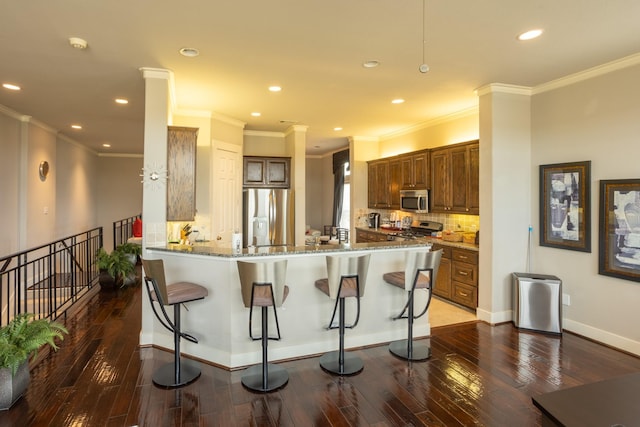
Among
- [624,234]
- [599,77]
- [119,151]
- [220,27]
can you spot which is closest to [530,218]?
[624,234]

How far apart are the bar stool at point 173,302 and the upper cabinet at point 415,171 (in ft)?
13.3

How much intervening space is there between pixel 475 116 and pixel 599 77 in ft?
5.28

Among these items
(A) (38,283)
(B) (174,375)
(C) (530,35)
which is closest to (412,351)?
(B) (174,375)

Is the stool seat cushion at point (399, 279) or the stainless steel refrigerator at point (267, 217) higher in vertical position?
the stainless steel refrigerator at point (267, 217)

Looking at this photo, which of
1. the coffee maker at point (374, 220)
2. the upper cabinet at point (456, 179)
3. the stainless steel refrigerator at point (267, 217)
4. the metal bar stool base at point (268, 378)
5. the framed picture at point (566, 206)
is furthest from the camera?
the coffee maker at point (374, 220)

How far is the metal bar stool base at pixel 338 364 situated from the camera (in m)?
3.09

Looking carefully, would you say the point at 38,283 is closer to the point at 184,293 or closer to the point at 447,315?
the point at 184,293

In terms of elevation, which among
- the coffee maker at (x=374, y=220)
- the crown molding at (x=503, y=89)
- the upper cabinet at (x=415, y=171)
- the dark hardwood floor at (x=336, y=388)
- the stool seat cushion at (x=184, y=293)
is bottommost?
the dark hardwood floor at (x=336, y=388)

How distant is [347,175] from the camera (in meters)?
9.11

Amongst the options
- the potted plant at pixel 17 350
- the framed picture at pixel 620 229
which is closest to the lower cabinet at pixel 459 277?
the framed picture at pixel 620 229

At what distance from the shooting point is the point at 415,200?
236 inches

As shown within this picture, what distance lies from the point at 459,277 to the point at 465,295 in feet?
0.83

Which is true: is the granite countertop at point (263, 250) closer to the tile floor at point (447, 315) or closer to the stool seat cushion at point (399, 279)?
the stool seat cushion at point (399, 279)

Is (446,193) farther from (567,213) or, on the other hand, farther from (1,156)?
(1,156)
